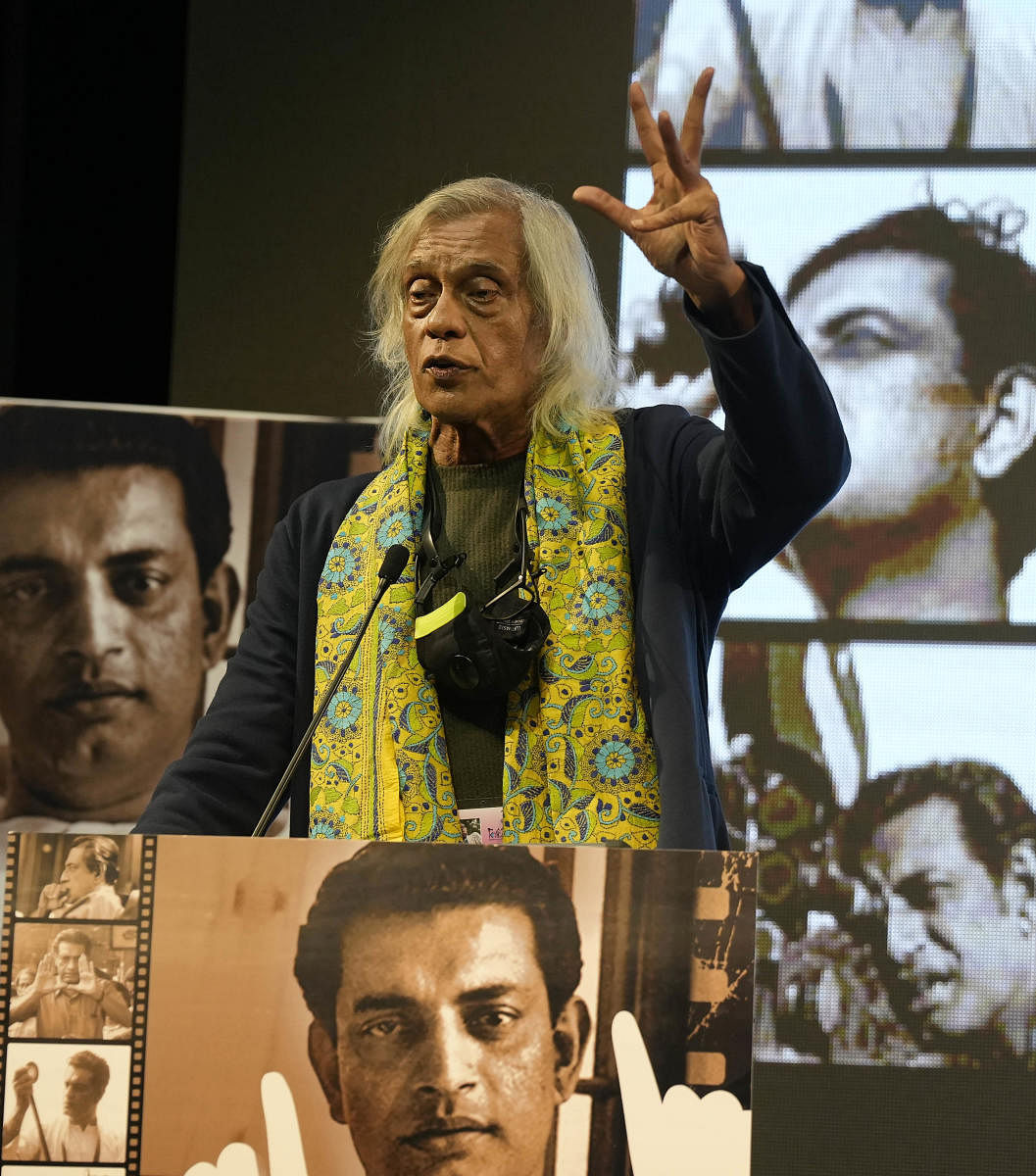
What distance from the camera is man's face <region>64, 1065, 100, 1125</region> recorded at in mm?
1055

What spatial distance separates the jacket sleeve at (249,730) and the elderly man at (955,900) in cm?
171

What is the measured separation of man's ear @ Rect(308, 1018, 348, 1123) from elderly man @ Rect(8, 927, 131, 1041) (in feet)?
0.42

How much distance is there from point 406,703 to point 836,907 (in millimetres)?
1776

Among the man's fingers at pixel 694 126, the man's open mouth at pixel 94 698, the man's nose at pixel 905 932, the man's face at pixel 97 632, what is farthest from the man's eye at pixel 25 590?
the man's nose at pixel 905 932

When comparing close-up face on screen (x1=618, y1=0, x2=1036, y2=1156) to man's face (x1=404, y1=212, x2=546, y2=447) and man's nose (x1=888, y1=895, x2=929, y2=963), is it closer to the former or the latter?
man's nose (x1=888, y1=895, x2=929, y2=963)

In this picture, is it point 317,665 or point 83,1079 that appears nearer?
point 83,1079

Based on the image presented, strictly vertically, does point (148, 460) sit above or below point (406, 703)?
above

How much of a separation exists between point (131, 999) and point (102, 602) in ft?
6.17

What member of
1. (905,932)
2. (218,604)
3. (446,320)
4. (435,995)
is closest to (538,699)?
(446,320)

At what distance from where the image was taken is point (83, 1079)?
106cm

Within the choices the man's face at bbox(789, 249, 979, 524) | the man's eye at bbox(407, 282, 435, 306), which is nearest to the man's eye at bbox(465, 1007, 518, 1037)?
the man's eye at bbox(407, 282, 435, 306)

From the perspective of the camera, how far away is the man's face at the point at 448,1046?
1026mm

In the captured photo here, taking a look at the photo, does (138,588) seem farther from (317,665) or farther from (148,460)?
(317,665)

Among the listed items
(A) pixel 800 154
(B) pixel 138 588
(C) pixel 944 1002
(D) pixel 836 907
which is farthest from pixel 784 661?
(B) pixel 138 588
